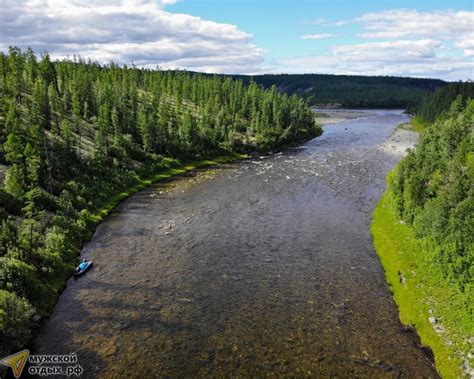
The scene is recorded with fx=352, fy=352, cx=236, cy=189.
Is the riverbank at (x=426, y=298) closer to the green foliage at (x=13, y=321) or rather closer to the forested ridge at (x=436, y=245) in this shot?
the forested ridge at (x=436, y=245)

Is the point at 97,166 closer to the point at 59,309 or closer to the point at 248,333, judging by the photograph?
the point at 59,309

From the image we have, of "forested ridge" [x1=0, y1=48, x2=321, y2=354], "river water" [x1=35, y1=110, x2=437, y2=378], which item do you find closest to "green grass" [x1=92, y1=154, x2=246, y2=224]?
"forested ridge" [x1=0, y1=48, x2=321, y2=354]

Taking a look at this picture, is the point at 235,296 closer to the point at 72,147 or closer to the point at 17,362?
the point at 17,362

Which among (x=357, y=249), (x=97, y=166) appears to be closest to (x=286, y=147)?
(x=97, y=166)

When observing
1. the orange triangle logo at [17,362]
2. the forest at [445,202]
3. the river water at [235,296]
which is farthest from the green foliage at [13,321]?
the forest at [445,202]

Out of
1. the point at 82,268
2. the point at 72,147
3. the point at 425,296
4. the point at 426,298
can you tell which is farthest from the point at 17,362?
the point at 72,147
